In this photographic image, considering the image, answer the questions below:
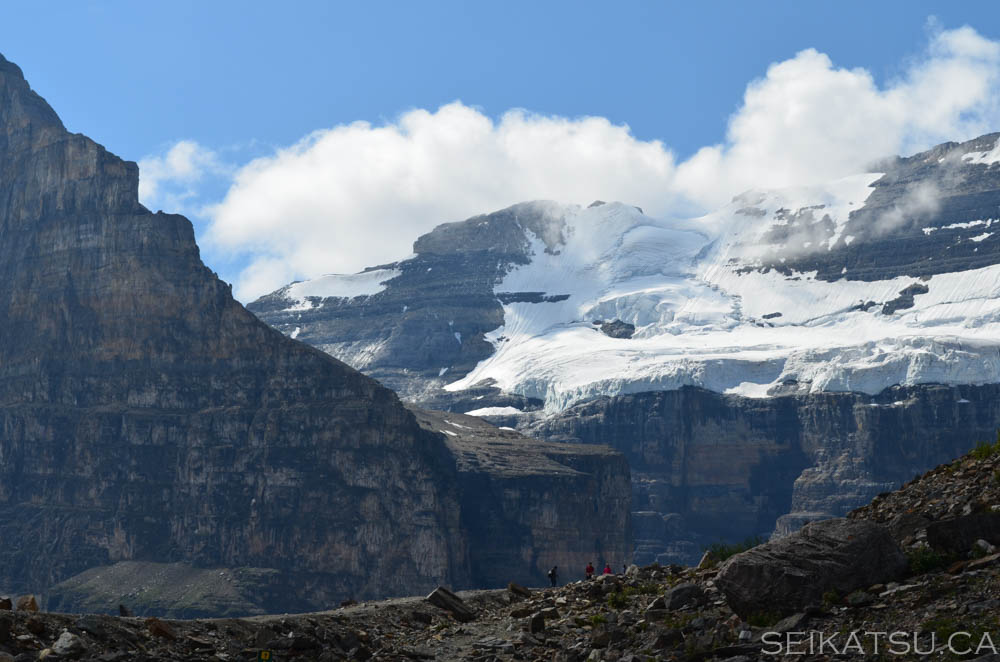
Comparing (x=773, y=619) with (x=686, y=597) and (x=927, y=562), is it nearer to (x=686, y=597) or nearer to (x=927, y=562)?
(x=927, y=562)

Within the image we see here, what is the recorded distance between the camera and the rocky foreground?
45062 mm

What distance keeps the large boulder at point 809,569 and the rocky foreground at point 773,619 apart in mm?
40

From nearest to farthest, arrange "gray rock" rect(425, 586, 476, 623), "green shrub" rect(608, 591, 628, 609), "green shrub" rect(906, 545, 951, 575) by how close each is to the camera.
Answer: "green shrub" rect(906, 545, 951, 575) < "green shrub" rect(608, 591, 628, 609) < "gray rock" rect(425, 586, 476, 623)

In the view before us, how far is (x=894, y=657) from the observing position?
140 ft

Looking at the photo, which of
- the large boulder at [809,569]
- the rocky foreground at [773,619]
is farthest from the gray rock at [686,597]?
the large boulder at [809,569]

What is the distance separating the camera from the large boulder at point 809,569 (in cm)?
4850

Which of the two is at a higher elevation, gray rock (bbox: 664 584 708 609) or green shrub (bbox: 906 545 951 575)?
green shrub (bbox: 906 545 951 575)

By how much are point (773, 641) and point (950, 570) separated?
576 cm

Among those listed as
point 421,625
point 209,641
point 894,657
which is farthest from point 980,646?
point 421,625

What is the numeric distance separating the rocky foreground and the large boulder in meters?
0.04

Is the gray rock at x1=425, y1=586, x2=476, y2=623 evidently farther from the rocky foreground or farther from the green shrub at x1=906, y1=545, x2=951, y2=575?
the green shrub at x1=906, y1=545, x2=951, y2=575

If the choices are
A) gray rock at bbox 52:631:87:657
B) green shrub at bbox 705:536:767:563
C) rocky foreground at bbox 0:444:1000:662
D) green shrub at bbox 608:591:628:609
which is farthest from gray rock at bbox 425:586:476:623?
gray rock at bbox 52:631:87:657

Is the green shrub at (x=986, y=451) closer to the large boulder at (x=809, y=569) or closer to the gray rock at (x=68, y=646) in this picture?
the large boulder at (x=809, y=569)

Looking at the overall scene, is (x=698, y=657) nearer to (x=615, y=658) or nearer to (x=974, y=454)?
(x=615, y=658)
